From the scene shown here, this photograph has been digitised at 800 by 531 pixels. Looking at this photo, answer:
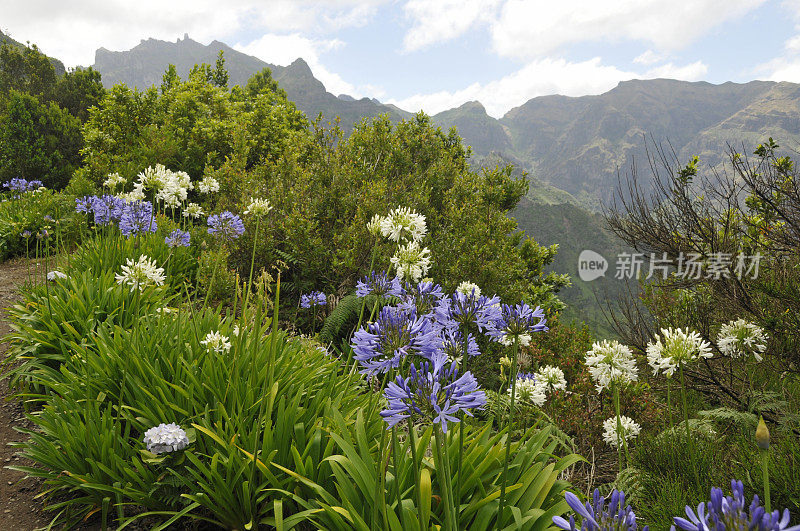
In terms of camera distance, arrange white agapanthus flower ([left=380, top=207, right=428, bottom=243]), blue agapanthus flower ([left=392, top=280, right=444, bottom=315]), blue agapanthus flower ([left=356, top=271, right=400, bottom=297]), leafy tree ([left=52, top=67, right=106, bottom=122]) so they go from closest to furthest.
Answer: blue agapanthus flower ([left=392, top=280, right=444, bottom=315])
blue agapanthus flower ([left=356, top=271, right=400, bottom=297])
white agapanthus flower ([left=380, top=207, right=428, bottom=243])
leafy tree ([left=52, top=67, right=106, bottom=122])

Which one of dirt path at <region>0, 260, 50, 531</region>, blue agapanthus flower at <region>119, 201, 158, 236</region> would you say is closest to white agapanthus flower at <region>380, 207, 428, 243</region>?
blue agapanthus flower at <region>119, 201, 158, 236</region>

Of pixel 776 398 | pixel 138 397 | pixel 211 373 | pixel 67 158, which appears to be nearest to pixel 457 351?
pixel 211 373

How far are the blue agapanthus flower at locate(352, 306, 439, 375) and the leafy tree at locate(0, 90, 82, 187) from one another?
18.2m

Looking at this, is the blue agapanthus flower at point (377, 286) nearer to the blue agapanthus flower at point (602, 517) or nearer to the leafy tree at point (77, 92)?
the blue agapanthus flower at point (602, 517)

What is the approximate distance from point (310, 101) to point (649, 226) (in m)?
196

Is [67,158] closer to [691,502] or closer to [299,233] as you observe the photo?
[299,233]

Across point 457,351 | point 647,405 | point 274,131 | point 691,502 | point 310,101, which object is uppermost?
point 310,101

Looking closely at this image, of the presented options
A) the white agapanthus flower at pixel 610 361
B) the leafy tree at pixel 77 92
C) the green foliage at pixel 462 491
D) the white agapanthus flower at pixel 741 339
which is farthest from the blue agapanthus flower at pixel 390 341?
the leafy tree at pixel 77 92

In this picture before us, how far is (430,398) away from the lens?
55.6 inches

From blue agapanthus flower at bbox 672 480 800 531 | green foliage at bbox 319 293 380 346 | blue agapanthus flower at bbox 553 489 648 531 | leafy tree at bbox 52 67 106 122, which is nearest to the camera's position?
blue agapanthus flower at bbox 672 480 800 531

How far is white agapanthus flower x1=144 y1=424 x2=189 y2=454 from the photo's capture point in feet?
7.76

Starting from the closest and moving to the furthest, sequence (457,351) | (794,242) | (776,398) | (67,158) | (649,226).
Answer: (457,351), (794,242), (776,398), (649,226), (67,158)

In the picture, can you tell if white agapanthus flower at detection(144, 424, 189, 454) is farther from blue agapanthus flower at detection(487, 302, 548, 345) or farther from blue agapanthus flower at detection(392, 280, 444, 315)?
blue agapanthus flower at detection(487, 302, 548, 345)

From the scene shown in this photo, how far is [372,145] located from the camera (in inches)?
361
